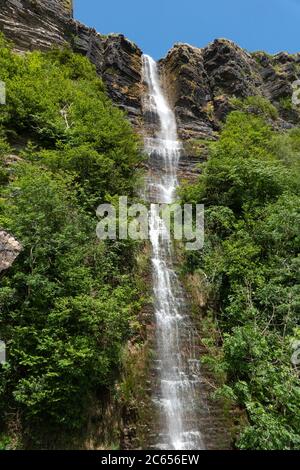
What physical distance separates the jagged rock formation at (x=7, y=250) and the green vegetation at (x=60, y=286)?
25cm

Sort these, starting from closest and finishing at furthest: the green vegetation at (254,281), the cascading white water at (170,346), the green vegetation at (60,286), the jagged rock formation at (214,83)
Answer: the green vegetation at (60,286) < the green vegetation at (254,281) < the cascading white water at (170,346) < the jagged rock formation at (214,83)

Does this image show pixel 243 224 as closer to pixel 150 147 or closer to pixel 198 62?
pixel 150 147

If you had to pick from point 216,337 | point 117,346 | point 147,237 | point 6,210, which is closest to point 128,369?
point 117,346

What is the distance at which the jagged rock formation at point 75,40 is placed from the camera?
2505 cm

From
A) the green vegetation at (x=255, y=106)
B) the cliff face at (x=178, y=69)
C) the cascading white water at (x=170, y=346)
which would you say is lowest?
the cascading white water at (x=170, y=346)

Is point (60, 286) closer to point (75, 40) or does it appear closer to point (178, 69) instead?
point (75, 40)

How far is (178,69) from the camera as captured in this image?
31.4 meters

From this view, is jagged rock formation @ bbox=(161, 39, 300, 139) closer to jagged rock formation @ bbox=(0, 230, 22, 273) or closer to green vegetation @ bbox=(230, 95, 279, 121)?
green vegetation @ bbox=(230, 95, 279, 121)

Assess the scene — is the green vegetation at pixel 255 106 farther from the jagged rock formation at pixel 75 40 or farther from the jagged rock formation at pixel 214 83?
the jagged rock formation at pixel 75 40

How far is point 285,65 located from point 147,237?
29.8m

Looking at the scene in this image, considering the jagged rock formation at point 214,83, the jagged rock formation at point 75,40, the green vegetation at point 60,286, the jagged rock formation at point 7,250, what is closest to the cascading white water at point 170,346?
the green vegetation at point 60,286

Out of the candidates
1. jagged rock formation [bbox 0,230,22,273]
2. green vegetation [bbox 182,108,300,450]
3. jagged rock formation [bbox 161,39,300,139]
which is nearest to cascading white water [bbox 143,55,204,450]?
green vegetation [bbox 182,108,300,450]

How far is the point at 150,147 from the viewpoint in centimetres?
2403

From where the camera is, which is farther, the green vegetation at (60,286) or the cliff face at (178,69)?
the cliff face at (178,69)
